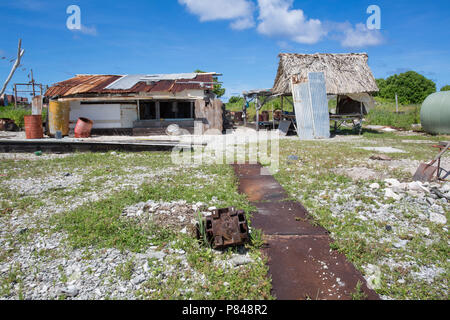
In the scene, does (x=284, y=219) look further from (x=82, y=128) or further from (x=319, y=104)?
(x=82, y=128)

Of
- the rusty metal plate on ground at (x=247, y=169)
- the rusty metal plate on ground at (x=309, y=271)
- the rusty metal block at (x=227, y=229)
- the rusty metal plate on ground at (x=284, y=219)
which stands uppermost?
the rusty metal plate on ground at (x=247, y=169)

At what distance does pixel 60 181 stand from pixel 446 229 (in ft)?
20.5

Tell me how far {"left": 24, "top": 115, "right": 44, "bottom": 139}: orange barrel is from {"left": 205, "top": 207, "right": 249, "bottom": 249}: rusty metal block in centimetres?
1272

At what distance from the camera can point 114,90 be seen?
14.5 m

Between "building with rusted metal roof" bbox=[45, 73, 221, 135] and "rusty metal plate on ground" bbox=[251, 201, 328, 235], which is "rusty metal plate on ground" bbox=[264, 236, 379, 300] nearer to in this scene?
"rusty metal plate on ground" bbox=[251, 201, 328, 235]

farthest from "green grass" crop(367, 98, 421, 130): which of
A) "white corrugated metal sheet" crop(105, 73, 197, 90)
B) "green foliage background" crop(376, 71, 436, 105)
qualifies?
"green foliage background" crop(376, 71, 436, 105)

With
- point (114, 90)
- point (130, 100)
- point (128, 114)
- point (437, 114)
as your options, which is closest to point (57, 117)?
point (114, 90)

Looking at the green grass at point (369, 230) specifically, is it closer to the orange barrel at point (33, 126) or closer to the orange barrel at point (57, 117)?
the orange barrel at point (33, 126)

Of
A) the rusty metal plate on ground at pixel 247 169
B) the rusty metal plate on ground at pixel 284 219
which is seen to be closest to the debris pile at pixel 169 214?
the rusty metal plate on ground at pixel 284 219

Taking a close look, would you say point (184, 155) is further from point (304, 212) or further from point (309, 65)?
point (309, 65)

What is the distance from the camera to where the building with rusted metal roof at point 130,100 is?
14.5 meters

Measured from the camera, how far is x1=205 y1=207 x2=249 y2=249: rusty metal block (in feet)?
9.27

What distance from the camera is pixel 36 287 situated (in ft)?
7.78

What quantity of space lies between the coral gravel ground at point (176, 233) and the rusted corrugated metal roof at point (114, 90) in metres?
9.35
